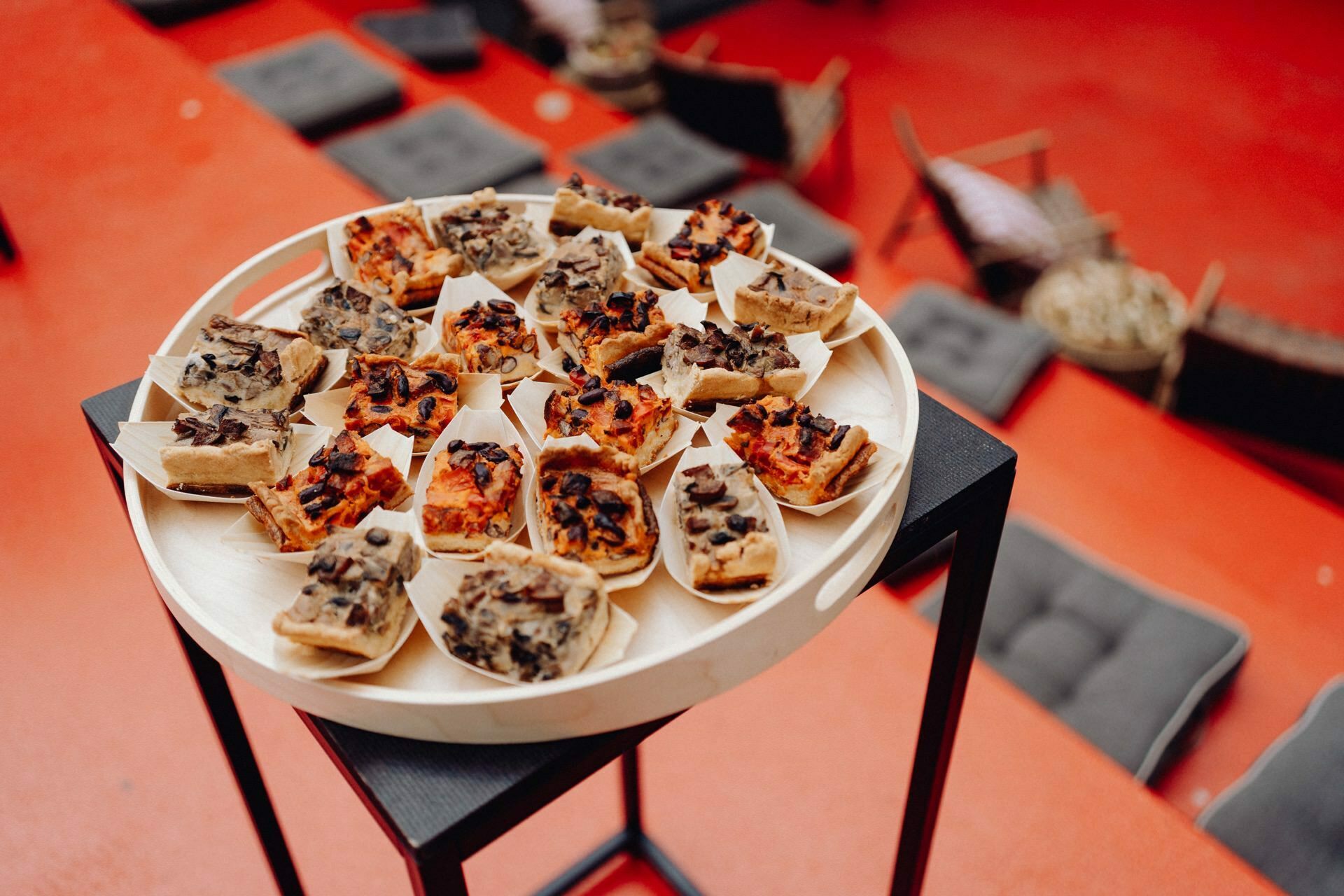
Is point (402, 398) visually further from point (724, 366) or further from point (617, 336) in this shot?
point (724, 366)

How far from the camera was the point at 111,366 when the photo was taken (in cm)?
236

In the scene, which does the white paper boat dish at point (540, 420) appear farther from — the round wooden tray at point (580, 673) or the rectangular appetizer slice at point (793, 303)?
the rectangular appetizer slice at point (793, 303)

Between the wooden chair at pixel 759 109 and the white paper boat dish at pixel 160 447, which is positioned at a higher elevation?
the white paper boat dish at pixel 160 447

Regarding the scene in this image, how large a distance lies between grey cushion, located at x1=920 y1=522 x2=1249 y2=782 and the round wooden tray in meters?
1.75

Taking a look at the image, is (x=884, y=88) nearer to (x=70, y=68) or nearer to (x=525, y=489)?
(x=70, y=68)

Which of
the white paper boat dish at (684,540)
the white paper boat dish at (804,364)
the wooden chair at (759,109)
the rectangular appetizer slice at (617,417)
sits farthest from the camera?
the wooden chair at (759,109)

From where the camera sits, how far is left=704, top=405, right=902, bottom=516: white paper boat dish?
1124mm

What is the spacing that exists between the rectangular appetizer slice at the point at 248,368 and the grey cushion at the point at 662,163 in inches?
133

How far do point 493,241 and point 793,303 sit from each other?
1.36 feet

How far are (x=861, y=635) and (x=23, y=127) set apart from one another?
2.77 m

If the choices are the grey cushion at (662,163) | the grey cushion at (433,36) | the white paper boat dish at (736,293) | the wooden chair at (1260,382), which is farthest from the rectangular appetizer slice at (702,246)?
the grey cushion at (433,36)

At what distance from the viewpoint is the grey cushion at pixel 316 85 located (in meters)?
4.55

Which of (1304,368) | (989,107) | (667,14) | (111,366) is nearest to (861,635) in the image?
(111,366)

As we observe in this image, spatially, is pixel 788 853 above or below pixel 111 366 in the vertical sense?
below
